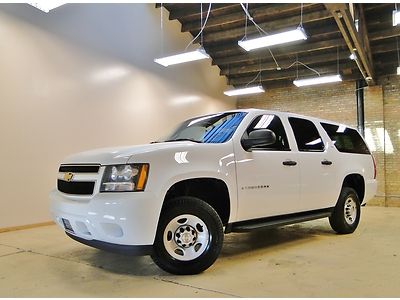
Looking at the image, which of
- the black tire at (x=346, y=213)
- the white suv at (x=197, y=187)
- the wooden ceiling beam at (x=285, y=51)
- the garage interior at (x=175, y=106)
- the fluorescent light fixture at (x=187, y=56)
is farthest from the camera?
the wooden ceiling beam at (x=285, y=51)

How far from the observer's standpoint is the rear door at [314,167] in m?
4.34

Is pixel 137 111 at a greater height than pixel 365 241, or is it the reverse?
pixel 137 111

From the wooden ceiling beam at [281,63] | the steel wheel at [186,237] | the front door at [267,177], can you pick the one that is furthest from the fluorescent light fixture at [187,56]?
the steel wheel at [186,237]

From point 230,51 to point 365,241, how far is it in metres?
7.56

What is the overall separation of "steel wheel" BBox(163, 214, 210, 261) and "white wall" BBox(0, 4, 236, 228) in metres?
4.01

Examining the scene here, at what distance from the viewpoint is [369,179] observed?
5.66 metres

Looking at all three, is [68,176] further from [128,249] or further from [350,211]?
[350,211]

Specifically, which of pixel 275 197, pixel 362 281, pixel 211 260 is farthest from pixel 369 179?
pixel 211 260

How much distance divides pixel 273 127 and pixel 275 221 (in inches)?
45.1

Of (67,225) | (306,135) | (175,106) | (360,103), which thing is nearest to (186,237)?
(67,225)

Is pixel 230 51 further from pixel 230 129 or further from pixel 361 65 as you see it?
pixel 230 129

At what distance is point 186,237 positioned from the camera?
124 inches

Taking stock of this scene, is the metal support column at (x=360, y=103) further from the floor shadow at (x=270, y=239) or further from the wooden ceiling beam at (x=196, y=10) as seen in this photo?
the floor shadow at (x=270, y=239)

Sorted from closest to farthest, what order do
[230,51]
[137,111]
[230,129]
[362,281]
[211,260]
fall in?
[362,281], [211,260], [230,129], [137,111], [230,51]
